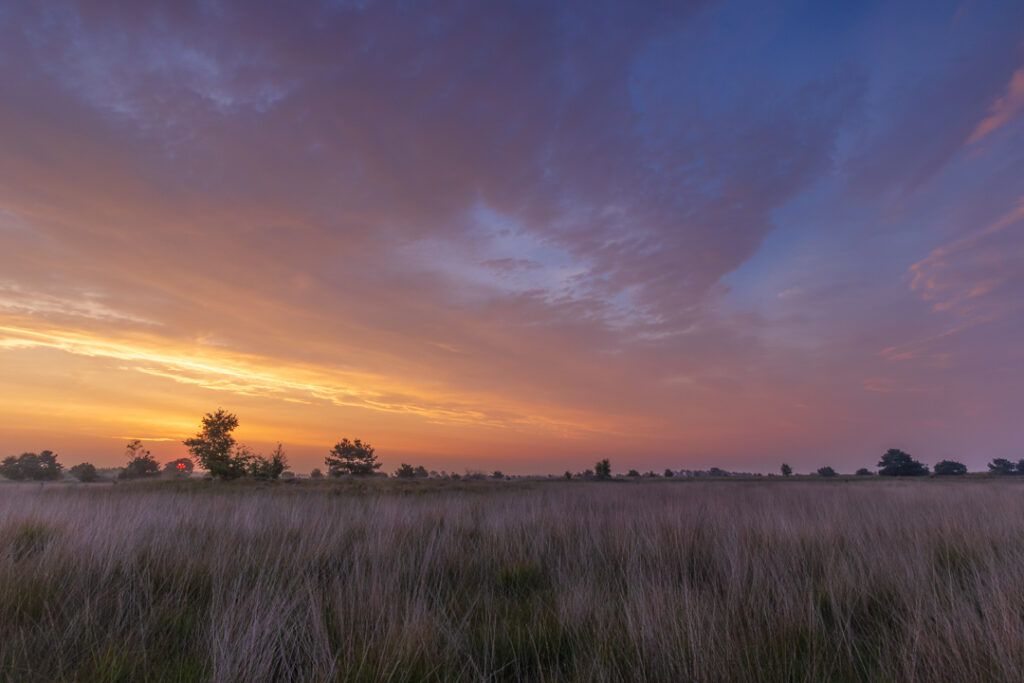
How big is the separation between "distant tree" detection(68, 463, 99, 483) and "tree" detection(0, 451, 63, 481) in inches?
82.2

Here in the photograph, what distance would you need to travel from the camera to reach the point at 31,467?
49.8 meters

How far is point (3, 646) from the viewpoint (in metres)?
2.76

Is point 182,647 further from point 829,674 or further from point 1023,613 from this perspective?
point 1023,613

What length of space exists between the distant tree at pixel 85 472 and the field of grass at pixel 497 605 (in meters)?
38.6

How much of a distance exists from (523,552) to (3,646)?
4.82 m

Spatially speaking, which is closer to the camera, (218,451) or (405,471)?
(218,451)

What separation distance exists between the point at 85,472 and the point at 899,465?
80772 millimetres

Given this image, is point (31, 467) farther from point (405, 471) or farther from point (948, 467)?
point (948, 467)

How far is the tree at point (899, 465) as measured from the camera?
45.6 m

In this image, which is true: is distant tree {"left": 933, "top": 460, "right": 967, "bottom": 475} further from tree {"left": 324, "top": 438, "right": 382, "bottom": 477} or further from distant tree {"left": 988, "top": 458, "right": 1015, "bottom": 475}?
tree {"left": 324, "top": 438, "right": 382, "bottom": 477}

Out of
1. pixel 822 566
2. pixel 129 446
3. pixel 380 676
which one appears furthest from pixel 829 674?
pixel 129 446

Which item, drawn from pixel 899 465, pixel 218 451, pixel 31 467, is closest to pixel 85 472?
pixel 31 467

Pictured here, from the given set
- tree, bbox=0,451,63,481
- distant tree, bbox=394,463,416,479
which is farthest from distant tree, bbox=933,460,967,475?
tree, bbox=0,451,63,481

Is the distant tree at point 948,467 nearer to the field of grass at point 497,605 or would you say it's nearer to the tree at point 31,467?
the field of grass at point 497,605
